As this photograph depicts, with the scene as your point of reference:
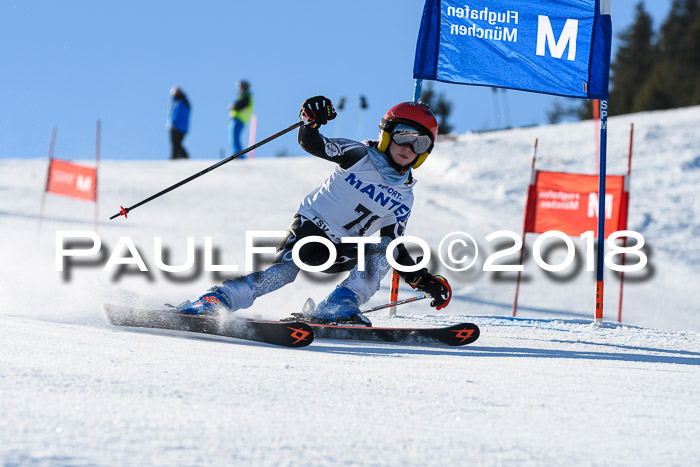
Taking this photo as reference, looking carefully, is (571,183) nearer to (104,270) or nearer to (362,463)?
(104,270)

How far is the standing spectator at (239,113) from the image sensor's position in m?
15.2

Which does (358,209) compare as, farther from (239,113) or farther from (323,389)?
→ (239,113)

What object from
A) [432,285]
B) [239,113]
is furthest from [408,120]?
[239,113]

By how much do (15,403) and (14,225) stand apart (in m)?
9.77

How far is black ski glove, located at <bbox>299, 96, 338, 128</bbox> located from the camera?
4148 millimetres

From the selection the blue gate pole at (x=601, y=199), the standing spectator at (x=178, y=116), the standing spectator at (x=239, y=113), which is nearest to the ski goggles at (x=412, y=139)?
the blue gate pole at (x=601, y=199)

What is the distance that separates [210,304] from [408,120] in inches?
55.6

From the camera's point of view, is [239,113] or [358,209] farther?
[239,113]

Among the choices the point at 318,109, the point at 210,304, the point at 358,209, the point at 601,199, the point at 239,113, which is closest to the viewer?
the point at 210,304

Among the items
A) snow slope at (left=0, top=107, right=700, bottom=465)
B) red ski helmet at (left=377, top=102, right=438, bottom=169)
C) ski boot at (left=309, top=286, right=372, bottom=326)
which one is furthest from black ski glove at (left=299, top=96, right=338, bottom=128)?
snow slope at (left=0, top=107, right=700, bottom=465)

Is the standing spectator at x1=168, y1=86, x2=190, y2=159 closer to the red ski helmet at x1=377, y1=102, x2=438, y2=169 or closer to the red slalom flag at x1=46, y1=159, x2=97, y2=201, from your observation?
the red slalom flag at x1=46, y1=159, x2=97, y2=201

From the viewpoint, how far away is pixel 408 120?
14.2 feet

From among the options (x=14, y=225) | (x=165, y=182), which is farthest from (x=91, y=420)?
(x=165, y=182)

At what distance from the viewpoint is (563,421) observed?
1987 mm
